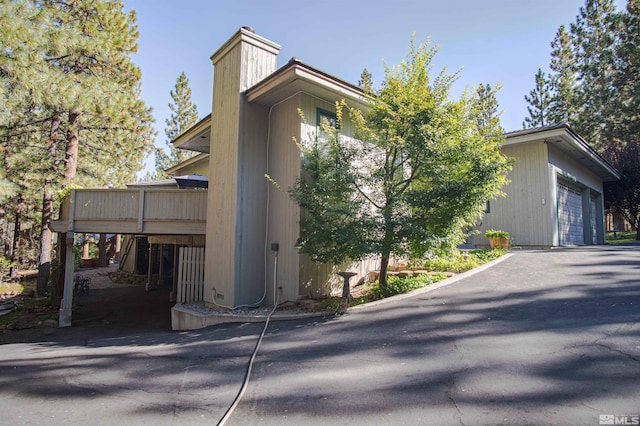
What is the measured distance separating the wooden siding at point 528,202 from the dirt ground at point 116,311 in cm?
1218

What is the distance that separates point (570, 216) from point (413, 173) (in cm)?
1131

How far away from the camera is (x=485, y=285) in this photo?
6562 mm

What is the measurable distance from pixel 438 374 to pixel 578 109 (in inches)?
1124

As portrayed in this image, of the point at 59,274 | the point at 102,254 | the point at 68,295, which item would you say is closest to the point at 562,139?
the point at 68,295

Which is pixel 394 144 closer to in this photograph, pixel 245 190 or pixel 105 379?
pixel 245 190

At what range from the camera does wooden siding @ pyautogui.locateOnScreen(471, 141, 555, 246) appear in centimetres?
1230

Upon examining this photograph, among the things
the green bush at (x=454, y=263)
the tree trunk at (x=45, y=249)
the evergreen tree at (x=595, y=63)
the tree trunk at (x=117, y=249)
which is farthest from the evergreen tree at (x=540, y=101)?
the tree trunk at (x=117, y=249)

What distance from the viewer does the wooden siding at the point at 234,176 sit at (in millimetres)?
8266

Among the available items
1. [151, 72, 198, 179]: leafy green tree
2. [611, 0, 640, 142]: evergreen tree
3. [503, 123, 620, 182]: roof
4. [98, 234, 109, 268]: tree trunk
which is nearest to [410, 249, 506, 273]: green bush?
[503, 123, 620, 182]: roof

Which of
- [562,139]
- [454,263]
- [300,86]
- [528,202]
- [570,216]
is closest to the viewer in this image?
[300,86]

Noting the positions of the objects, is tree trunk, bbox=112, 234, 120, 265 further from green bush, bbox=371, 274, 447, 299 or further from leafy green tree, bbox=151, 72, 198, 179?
green bush, bbox=371, 274, 447, 299

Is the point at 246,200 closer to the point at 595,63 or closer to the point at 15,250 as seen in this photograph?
the point at 15,250

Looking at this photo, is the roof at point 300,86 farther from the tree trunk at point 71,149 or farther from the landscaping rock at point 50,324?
the landscaping rock at point 50,324

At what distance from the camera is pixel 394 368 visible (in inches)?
152
